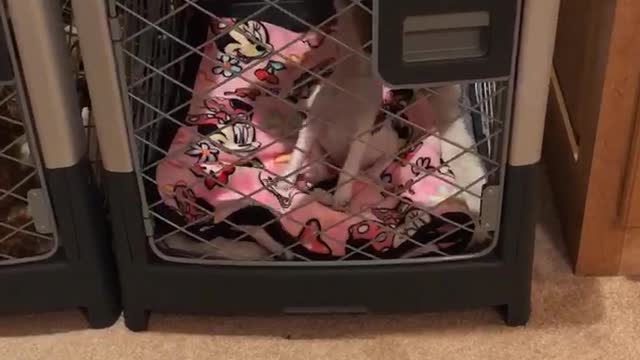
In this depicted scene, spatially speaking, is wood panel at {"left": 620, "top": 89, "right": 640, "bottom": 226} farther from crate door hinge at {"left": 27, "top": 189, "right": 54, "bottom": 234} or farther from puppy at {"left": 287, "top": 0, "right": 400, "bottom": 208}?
crate door hinge at {"left": 27, "top": 189, "right": 54, "bottom": 234}

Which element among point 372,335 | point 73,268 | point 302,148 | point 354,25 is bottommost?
point 372,335

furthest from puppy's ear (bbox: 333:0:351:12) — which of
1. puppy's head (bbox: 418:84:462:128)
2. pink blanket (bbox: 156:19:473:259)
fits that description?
puppy's head (bbox: 418:84:462:128)

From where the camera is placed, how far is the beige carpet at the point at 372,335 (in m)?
1.26

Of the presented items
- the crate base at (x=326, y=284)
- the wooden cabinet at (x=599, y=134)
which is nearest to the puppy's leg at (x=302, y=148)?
the crate base at (x=326, y=284)

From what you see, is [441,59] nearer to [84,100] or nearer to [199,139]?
[199,139]

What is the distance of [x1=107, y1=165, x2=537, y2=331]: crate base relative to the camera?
1.22 meters

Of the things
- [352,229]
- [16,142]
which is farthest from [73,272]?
[352,229]

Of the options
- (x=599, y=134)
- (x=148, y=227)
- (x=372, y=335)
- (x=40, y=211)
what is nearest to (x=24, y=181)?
(x=40, y=211)

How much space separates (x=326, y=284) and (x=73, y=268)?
0.30 m

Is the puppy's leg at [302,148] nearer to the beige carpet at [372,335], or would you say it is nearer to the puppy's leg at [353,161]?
the puppy's leg at [353,161]

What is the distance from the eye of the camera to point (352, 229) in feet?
4.05

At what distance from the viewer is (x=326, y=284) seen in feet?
4.06

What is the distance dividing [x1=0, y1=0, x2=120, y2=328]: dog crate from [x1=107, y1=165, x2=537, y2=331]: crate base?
38 millimetres

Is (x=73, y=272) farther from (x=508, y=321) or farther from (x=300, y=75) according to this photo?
(x=508, y=321)
